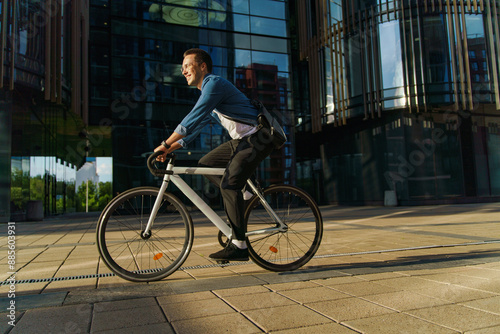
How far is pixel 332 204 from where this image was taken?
75.1 ft

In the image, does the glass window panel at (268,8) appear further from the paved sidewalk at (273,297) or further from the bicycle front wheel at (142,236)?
the bicycle front wheel at (142,236)

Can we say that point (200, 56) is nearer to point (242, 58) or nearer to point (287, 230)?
point (287, 230)

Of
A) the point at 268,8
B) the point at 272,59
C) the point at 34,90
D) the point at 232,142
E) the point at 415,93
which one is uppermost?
the point at 268,8

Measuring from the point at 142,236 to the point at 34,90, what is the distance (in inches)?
519

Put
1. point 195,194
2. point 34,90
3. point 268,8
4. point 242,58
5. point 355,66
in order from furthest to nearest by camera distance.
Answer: point 268,8 < point 242,58 < point 355,66 < point 34,90 < point 195,194

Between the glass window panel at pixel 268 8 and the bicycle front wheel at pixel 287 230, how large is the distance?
1883 centimetres

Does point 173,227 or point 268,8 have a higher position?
point 268,8

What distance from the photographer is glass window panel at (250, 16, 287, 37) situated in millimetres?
20500

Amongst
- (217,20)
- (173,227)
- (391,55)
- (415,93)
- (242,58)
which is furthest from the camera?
(242,58)

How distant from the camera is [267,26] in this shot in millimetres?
20859

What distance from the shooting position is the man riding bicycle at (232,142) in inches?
123

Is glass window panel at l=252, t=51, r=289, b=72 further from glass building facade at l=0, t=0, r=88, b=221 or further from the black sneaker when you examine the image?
the black sneaker

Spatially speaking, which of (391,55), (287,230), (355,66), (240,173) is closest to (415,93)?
(391,55)

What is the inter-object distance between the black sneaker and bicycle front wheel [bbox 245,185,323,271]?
0.12m
